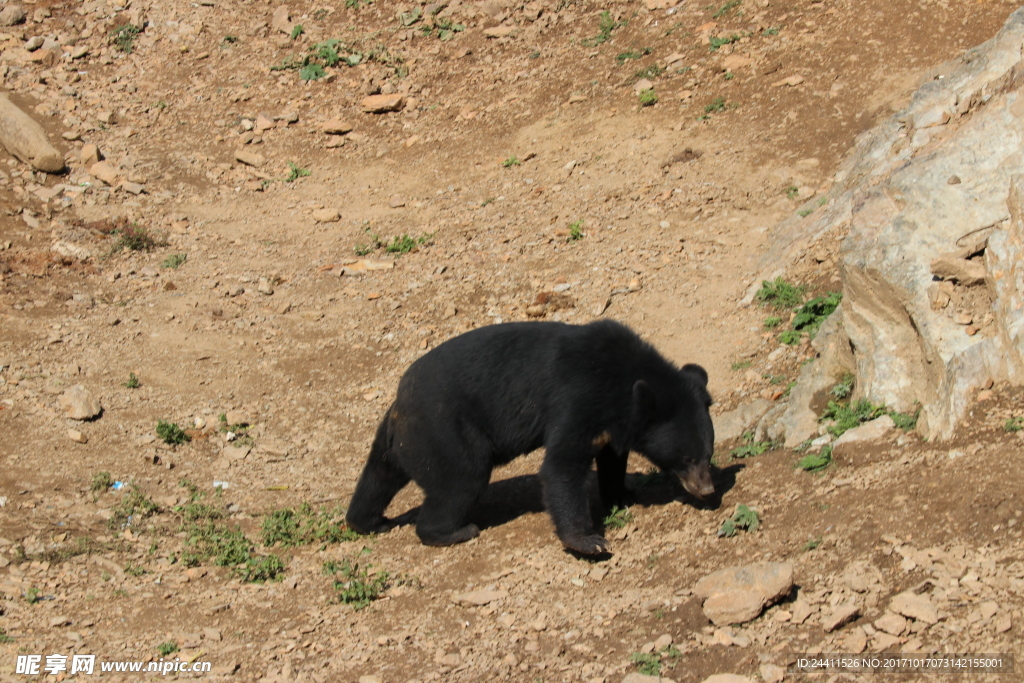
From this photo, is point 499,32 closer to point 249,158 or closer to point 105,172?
point 249,158

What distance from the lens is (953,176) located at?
6660mm

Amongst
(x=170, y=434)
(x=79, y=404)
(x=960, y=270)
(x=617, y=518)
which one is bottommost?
(x=170, y=434)

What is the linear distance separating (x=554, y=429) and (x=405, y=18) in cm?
1268

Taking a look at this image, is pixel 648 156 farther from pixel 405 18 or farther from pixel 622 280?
pixel 405 18

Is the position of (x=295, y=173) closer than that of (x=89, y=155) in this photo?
No

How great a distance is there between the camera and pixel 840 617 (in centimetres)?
440

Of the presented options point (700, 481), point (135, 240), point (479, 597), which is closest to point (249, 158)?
point (135, 240)

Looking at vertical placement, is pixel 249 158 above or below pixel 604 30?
below

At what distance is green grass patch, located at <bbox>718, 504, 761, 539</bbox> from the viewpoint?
559cm

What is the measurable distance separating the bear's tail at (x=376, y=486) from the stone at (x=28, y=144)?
31.8ft

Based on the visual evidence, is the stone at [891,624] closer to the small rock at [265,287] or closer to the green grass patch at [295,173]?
the small rock at [265,287]

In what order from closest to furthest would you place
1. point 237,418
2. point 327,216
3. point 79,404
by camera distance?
point 79,404 → point 237,418 → point 327,216

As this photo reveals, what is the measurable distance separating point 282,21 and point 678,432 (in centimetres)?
1384

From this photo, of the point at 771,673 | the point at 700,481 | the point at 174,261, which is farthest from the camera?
the point at 174,261
